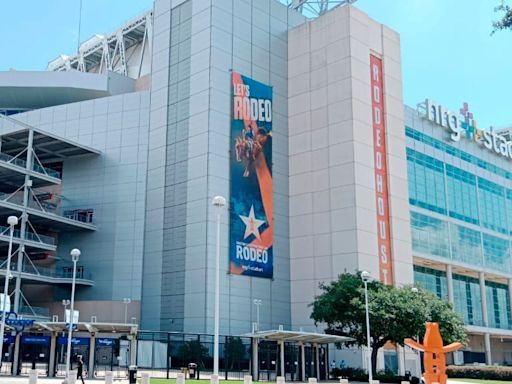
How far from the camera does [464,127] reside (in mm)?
92062

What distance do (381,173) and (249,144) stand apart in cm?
1517

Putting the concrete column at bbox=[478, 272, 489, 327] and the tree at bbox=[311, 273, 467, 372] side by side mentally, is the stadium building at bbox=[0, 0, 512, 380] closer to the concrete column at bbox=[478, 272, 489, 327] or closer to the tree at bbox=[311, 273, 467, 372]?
the concrete column at bbox=[478, 272, 489, 327]

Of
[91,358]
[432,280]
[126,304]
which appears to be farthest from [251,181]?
[91,358]

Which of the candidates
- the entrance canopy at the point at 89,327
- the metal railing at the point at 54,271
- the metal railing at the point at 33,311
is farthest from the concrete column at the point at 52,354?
the metal railing at the point at 54,271

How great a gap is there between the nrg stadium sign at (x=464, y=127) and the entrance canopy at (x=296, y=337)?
140 feet

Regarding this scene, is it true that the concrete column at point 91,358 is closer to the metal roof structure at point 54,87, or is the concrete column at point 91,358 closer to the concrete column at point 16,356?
the concrete column at point 16,356

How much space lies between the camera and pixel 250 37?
73.6m

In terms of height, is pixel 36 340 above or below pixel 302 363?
above

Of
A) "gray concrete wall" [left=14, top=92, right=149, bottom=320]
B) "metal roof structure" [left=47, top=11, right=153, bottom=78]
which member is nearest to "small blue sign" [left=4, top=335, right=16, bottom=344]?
"gray concrete wall" [left=14, top=92, right=149, bottom=320]

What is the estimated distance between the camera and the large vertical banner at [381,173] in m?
68.8

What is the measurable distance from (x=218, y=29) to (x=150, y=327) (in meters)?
33.1

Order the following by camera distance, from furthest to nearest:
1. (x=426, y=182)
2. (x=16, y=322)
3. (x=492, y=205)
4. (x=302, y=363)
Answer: (x=492, y=205) < (x=426, y=182) < (x=302, y=363) < (x=16, y=322)

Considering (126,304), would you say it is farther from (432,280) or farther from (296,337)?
(432,280)

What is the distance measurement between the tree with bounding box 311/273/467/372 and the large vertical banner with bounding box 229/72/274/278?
12.6 metres
